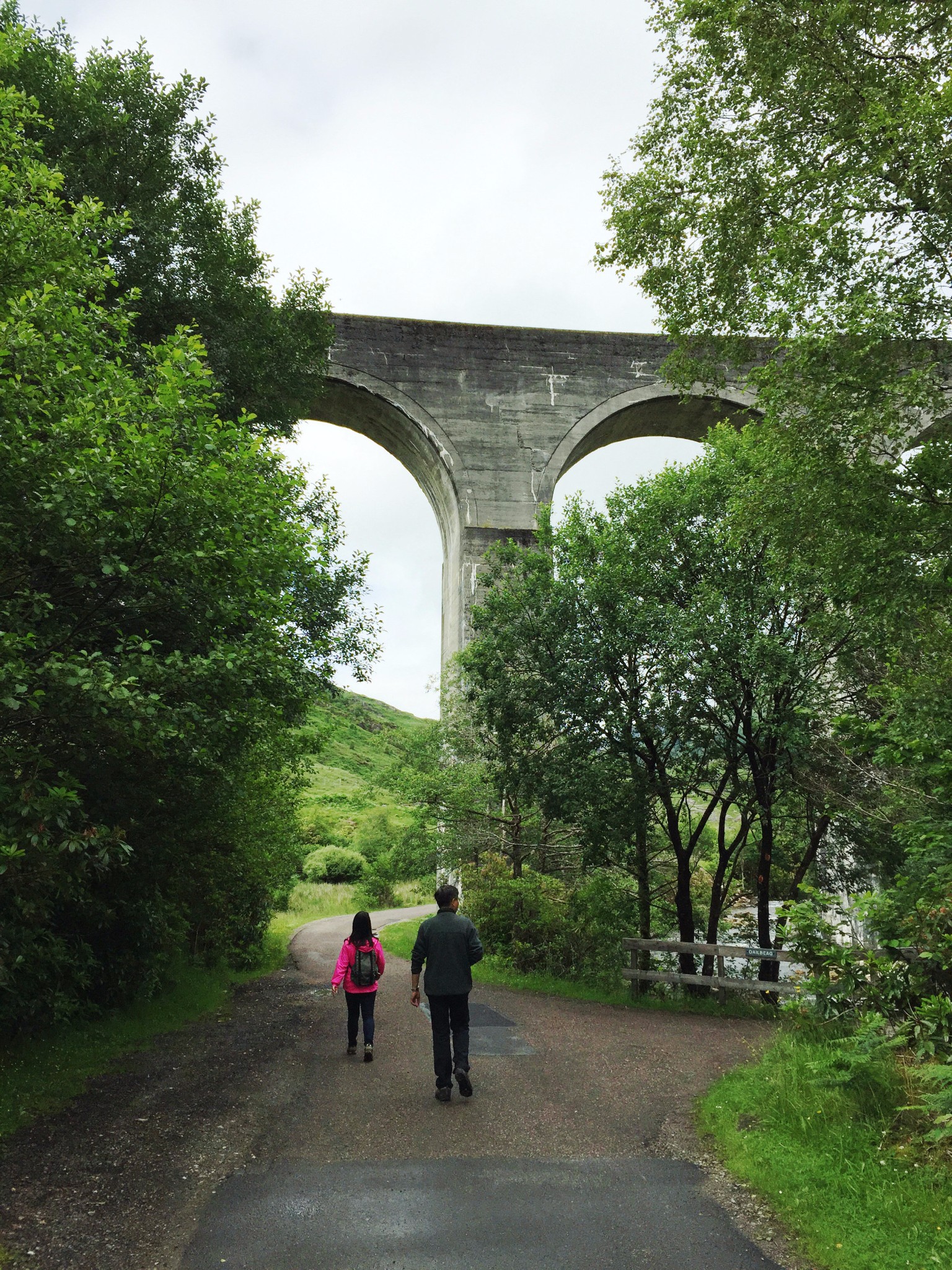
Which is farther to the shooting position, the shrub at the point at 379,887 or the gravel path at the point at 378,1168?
the shrub at the point at 379,887

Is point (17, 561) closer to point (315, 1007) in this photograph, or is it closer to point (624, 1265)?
point (624, 1265)

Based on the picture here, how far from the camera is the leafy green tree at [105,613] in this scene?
4.39 m

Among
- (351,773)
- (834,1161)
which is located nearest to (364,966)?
(834,1161)

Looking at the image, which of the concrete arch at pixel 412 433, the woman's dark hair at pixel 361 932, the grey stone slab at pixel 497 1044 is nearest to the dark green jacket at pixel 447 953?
the woman's dark hair at pixel 361 932

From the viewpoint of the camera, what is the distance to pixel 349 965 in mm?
6605

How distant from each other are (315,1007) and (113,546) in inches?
267

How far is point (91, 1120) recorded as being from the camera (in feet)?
16.3

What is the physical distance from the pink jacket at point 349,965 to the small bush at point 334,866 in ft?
74.7

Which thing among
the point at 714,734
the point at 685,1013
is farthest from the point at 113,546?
the point at 685,1013

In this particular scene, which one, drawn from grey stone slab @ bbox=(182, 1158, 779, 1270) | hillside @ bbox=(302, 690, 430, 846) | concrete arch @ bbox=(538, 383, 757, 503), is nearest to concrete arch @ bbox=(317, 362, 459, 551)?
concrete arch @ bbox=(538, 383, 757, 503)

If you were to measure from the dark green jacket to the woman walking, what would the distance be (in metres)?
0.95

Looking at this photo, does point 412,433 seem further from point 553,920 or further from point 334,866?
point 334,866

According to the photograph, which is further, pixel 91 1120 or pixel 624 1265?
pixel 91 1120

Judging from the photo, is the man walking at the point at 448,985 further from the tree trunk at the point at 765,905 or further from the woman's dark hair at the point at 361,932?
the tree trunk at the point at 765,905
